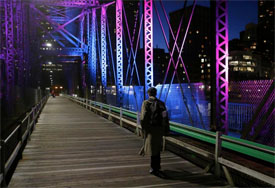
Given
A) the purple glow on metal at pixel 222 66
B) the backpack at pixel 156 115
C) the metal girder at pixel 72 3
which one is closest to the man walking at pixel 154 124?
the backpack at pixel 156 115

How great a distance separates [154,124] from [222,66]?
2550 mm

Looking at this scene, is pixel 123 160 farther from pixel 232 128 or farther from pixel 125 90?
pixel 125 90

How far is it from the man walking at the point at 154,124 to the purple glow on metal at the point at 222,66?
1.88 m

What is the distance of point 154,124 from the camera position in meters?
4.75

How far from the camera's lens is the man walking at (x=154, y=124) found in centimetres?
476

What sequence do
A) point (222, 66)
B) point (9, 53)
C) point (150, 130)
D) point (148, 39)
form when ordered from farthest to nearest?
1. point (9, 53)
2. point (148, 39)
3. point (222, 66)
4. point (150, 130)

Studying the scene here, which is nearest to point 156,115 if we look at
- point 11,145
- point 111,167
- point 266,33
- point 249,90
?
point 111,167

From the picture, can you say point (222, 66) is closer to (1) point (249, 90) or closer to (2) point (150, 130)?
(1) point (249, 90)

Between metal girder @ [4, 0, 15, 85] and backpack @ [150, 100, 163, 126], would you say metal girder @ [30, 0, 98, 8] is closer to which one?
metal girder @ [4, 0, 15, 85]

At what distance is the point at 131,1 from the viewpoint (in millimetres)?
18281

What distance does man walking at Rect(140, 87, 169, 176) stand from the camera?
4.76m

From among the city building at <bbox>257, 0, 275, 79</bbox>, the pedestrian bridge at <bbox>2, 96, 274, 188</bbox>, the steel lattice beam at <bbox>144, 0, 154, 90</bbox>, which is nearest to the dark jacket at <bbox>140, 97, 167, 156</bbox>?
the pedestrian bridge at <bbox>2, 96, 274, 188</bbox>

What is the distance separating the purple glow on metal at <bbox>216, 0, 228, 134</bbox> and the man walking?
1.88 meters

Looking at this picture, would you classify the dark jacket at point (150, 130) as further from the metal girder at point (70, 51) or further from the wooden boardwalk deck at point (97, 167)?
the metal girder at point (70, 51)
